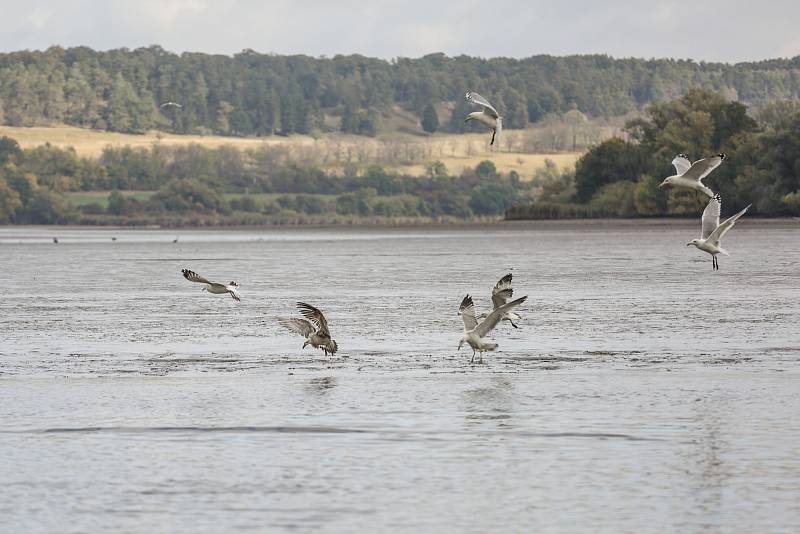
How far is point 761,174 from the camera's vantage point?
14462cm

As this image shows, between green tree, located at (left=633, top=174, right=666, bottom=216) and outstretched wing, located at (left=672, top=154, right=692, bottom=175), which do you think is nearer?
outstretched wing, located at (left=672, top=154, right=692, bottom=175)

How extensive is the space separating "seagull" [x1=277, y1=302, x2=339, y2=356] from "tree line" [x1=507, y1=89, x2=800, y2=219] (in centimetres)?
11898

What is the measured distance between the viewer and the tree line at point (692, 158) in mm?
144250

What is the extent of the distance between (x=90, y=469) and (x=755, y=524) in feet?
21.7

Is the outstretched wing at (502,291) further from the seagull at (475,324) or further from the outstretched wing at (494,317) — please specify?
the outstretched wing at (494,317)

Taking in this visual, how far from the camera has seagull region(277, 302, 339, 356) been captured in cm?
2395

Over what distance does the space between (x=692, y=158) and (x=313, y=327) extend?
138m

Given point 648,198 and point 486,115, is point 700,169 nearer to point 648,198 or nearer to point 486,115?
point 486,115

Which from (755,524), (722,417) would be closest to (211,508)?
(755,524)

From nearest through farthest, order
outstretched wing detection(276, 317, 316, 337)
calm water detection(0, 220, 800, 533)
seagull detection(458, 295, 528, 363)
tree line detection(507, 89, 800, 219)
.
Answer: calm water detection(0, 220, 800, 533)
seagull detection(458, 295, 528, 363)
outstretched wing detection(276, 317, 316, 337)
tree line detection(507, 89, 800, 219)

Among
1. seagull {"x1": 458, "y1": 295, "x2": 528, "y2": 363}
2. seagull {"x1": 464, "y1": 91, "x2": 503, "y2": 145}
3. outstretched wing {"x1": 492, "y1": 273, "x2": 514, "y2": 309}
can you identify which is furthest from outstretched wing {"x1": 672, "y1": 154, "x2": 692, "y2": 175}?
seagull {"x1": 458, "y1": 295, "x2": 528, "y2": 363}

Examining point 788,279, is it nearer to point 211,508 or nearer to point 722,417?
point 722,417

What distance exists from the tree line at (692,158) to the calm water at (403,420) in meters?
108

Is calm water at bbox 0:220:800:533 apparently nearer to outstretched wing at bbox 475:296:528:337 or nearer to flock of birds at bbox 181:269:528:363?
flock of birds at bbox 181:269:528:363
